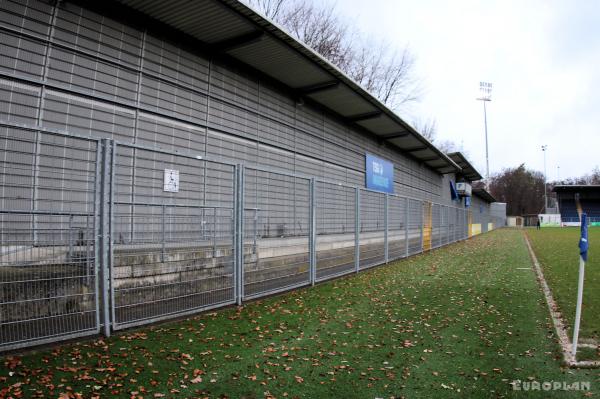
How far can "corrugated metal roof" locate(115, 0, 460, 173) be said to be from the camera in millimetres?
8875

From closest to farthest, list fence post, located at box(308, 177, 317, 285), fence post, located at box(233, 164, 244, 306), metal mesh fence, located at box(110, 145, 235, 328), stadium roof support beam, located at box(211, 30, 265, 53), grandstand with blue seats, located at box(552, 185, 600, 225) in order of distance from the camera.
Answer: metal mesh fence, located at box(110, 145, 235, 328), fence post, located at box(233, 164, 244, 306), fence post, located at box(308, 177, 317, 285), stadium roof support beam, located at box(211, 30, 265, 53), grandstand with blue seats, located at box(552, 185, 600, 225)

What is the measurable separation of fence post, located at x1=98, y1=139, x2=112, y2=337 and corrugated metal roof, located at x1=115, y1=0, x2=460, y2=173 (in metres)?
4.86

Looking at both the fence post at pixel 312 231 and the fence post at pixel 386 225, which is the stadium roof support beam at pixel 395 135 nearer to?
the fence post at pixel 386 225

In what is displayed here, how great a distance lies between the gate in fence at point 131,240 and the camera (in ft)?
14.7

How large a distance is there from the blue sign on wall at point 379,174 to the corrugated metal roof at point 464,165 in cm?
1536

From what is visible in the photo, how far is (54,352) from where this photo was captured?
14.2ft

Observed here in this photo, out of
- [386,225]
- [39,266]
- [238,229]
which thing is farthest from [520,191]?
[39,266]

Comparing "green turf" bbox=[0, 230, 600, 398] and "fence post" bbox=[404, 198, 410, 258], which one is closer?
"green turf" bbox=[0, 230, 600, 398]

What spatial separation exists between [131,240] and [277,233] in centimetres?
300

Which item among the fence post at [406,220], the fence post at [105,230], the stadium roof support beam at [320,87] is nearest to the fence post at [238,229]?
the fence post at [105,230]

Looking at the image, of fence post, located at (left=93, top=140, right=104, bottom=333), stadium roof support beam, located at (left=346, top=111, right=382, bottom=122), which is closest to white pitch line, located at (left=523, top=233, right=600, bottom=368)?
fence post, located at (left=93, top=140, right=104, bottom=333)

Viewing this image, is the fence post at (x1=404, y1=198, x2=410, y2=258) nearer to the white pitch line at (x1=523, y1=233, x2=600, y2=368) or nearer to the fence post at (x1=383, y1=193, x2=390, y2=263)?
the fence post at (x1=383, y1=193, x2=390, y2=263)

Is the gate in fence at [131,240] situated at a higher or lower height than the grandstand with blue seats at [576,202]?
lower

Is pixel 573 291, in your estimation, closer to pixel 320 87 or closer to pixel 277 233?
pixel 277 233
